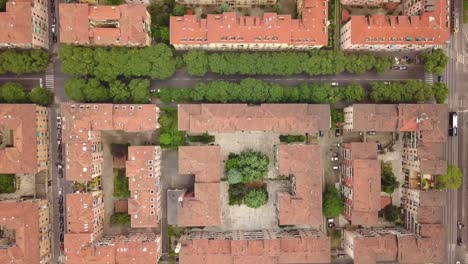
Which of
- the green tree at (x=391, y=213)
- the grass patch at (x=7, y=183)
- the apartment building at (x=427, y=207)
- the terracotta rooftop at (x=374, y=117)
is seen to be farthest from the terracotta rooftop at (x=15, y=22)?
the apartment building at (x=427, y=207)

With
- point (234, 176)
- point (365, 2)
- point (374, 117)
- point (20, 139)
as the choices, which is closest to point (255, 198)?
point (234, 176)

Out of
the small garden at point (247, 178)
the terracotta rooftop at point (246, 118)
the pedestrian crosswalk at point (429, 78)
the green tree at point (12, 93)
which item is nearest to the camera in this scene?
the terracotta rooftop at point (246, 118)

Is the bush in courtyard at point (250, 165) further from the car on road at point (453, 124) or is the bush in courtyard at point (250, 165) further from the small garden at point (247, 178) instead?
the car on road at point (453, 124)

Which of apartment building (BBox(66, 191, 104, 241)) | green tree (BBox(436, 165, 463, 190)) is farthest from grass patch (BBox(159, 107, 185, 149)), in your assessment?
green tree (BBox(436, 165, 463, 190))

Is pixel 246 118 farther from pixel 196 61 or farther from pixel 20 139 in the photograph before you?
pixel 20 139

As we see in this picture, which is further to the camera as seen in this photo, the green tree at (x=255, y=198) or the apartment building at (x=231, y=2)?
the green tree at (x=255, y=198)

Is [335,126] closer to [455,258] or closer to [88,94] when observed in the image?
[455,258]

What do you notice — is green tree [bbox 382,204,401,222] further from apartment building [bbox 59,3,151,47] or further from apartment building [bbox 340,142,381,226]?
apartment building [bbox 59,3,151,47]
